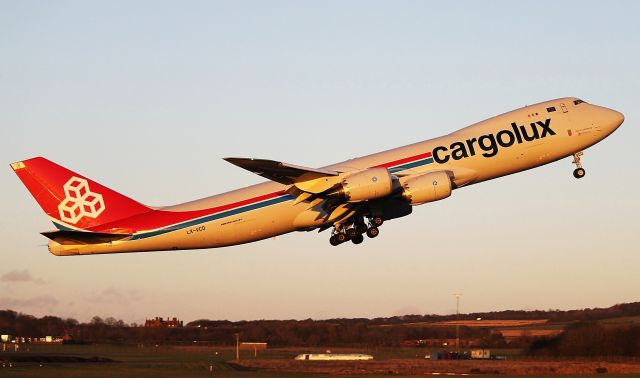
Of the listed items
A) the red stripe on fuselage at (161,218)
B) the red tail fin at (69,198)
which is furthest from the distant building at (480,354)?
the red tail fin at (69,198)

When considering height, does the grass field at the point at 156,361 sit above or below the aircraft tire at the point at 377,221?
below

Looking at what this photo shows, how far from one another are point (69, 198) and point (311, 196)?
1393 cm

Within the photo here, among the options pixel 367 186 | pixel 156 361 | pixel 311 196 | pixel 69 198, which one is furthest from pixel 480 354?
pixel 69 198

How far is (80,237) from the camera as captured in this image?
53625 millimetres

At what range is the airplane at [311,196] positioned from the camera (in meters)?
53.9

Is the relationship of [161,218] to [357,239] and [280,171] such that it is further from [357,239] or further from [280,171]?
[357,239]

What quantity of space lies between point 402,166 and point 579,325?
29085 mm

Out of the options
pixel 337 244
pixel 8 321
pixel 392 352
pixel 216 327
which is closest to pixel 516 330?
pixel 392 352

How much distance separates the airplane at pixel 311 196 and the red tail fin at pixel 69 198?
56 mm

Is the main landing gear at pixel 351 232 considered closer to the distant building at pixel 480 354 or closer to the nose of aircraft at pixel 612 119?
the nose of aircraft at pixel 612 119

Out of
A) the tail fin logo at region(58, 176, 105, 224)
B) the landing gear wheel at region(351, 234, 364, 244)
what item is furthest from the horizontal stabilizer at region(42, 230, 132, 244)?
the landing gear wheel at region(351, 234, 364, 244)

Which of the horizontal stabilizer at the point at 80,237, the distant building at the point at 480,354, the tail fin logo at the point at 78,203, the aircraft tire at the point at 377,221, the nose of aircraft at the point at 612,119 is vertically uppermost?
the nose of aircraft at the point at 612,119

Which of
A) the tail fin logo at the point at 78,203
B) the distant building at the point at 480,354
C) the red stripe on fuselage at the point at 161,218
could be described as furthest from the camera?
the distant building at the point at 480,354

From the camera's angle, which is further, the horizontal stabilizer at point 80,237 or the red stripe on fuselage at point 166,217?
the red stripe on fuselage at point 166,217
